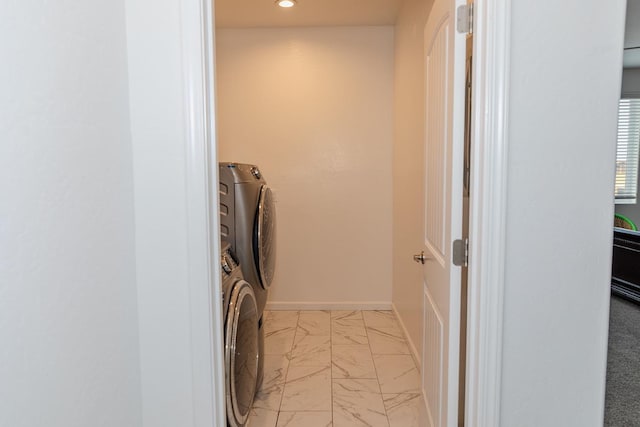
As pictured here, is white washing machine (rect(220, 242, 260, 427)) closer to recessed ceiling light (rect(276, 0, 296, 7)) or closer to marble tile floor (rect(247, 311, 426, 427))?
marble tile floor (rect(247, 311, 426, 427))

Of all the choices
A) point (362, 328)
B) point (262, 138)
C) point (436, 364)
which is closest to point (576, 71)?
point (436, 364)

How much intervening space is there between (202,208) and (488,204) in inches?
31.5

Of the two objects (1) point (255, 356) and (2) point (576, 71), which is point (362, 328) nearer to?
(1) point (255, 356)

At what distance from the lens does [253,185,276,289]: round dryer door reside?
2.21 meters

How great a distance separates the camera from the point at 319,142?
378cm

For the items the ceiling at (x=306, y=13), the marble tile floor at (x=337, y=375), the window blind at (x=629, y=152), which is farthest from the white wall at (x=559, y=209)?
the window blind at (x=629, y=152)

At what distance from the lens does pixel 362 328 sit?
344 centimetres

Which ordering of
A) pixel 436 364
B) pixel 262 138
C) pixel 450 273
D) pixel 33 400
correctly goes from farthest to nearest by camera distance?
1. pixel 262 138
2. pixel 436 364
3. pixel 450 273
4. pixel 33 400

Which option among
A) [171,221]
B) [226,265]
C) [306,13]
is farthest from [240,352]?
[306,13]

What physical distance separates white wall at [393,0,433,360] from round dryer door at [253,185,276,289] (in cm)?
91

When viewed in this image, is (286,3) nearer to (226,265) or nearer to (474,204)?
(226,265)

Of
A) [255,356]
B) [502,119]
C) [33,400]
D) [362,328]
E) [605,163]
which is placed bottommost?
[362,328]

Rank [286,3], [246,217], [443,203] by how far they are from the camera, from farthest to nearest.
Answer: [286,3] → [246,217] → [443,203]

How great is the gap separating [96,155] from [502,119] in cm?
105
